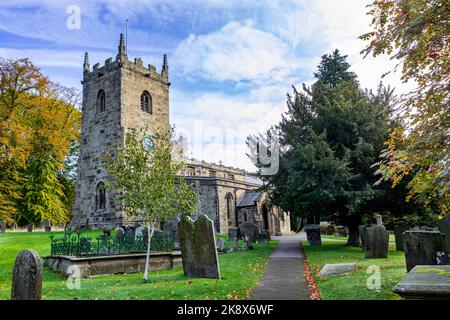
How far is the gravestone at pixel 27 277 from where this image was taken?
555 cm

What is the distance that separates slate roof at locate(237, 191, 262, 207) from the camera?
1452 inches

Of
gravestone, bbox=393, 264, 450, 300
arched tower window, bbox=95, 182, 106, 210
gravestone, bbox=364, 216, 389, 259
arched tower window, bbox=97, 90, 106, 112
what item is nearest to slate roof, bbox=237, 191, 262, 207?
arched tower window, bbox=95, 182, 106, 210

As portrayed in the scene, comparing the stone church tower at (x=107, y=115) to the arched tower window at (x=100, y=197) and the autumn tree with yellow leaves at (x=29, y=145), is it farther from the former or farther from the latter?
the autumn tree with yellow leaves at (x=29, y=145)

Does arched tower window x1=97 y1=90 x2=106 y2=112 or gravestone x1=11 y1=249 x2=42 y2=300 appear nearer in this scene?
gravestone x1=11 y1=249 x2=42 y2=300

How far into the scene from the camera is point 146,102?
29.8 m

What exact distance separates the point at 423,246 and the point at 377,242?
18.0 feet

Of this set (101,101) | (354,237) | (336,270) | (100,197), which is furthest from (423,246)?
(101,101)

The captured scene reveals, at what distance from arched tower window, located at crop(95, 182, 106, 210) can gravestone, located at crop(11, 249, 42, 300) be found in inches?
865

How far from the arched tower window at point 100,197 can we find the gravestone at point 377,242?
2002 cm

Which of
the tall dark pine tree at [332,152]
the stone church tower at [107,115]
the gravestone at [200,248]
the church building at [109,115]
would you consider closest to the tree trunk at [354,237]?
the tall dark pine tree at [332,152]

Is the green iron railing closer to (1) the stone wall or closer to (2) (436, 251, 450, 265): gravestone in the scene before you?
(1) the stone wall

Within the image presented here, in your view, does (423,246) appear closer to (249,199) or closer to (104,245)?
(104,245)
